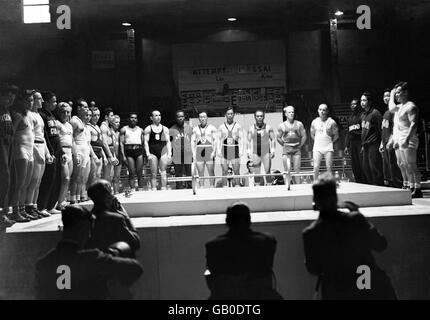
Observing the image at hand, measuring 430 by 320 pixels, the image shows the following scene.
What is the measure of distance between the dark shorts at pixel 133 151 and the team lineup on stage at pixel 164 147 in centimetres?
1

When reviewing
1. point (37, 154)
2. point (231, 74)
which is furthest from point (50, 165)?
point (231, 74)

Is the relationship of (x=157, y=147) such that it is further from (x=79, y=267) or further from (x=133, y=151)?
(x=79, y=267)

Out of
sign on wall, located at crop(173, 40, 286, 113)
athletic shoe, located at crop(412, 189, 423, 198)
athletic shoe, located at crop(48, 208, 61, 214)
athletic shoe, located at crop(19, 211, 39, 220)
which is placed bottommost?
athletic shoe, located at crop(19, 211, 39, 220)

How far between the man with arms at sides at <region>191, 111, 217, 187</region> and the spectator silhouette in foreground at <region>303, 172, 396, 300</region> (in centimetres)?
76

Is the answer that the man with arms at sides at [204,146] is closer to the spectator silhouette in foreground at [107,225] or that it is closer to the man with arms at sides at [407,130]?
the spectator silhouette in foreground at [107,225]

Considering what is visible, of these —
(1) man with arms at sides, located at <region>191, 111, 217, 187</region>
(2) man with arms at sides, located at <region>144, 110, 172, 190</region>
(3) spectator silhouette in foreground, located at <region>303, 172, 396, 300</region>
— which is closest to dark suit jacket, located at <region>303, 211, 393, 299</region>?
(3) spectator silhouette in foreground, located at <region>303, 172, 396, 300</region>

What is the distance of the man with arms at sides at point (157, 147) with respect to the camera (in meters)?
3.07

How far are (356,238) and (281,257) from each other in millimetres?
385


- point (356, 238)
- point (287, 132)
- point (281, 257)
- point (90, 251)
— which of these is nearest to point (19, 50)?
point (90, 251)

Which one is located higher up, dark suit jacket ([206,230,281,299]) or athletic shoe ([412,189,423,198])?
athletic shoe ([412,189,423,198])

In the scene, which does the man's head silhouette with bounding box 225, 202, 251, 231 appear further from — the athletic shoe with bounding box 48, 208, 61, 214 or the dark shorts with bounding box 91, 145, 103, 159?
the dark shorts with bounding box 91, 145, 103, 159

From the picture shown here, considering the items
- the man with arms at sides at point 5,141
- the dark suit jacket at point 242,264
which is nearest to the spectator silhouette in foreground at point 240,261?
the dark suit jacket at point 242,264

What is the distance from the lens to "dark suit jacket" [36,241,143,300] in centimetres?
270

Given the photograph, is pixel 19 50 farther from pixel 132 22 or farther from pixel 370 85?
pixel 370 85
